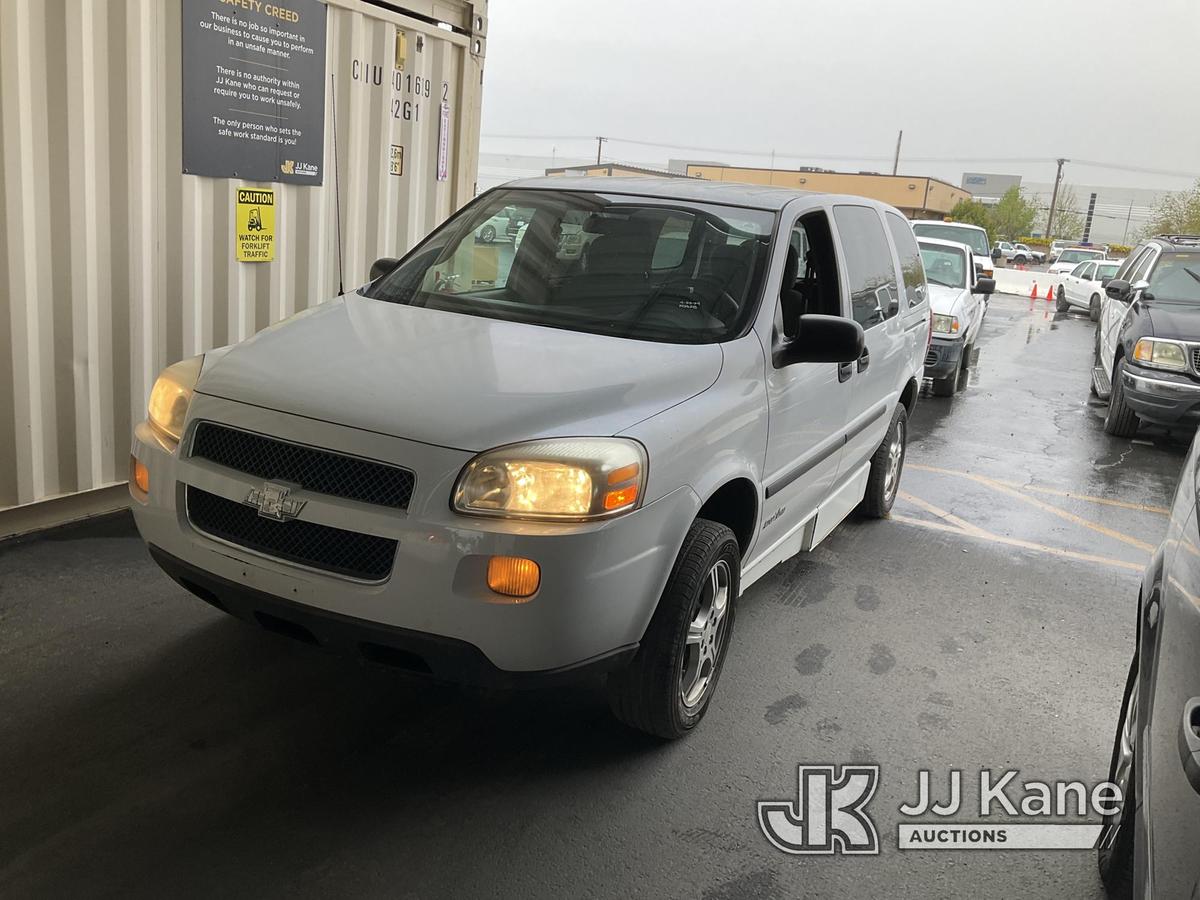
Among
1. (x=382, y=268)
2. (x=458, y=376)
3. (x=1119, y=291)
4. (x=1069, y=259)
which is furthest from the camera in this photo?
(x=1069, y=259)

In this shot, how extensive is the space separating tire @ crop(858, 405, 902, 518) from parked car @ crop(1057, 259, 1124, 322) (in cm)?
1755

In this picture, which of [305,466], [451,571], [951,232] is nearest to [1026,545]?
[451,571]

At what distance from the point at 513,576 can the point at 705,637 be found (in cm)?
104

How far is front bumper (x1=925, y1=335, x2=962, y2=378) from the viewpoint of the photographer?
1062cm

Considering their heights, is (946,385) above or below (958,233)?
below

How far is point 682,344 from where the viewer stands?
11.7 ft

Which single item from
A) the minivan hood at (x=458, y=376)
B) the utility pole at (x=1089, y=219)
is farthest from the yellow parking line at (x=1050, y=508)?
the utility pole at (x=1089, y=219)

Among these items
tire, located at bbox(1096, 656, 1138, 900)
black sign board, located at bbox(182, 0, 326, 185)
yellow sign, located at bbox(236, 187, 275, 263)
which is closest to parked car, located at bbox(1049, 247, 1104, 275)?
black sign board, located at bbox(182, 0, 326, 185)

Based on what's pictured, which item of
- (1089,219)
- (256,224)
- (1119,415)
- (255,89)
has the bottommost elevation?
(1119,415)

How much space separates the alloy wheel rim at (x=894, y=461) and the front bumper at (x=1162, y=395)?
11.8 feet

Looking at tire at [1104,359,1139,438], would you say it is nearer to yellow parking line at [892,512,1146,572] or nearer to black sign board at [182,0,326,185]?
yellow parking line at [892,512,1146,572]

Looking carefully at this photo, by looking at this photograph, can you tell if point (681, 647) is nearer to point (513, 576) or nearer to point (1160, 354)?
point (513, 576)

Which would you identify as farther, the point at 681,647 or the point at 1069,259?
the point at 1069,259

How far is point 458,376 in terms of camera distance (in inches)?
123
